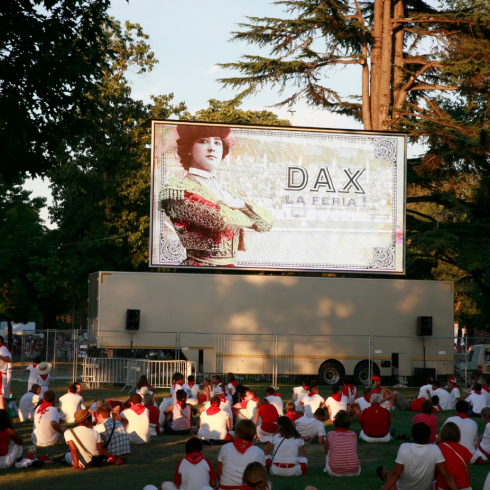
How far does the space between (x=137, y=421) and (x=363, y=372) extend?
625 inches

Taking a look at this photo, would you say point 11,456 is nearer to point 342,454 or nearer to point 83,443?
point 83,443

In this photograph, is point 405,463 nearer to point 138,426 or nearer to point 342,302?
point 138,426

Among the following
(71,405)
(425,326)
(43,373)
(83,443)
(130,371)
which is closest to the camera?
(83,443)

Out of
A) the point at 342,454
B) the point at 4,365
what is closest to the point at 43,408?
the point at 4,365

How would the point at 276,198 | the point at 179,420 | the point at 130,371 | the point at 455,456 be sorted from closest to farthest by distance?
the point at 455,456
the point at 179,420
the point at 130,371
the point at 276,198

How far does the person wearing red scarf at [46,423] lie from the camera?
48.7 feet

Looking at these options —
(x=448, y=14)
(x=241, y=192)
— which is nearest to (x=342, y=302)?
(x=241, y=192)

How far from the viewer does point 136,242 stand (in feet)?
134

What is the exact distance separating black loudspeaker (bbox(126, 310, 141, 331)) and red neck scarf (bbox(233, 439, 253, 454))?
759 inches

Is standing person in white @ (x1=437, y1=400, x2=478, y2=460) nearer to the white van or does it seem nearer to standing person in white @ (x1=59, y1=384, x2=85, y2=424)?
standing person in white @ (x1=59, y1=384, x2=85, y2=424)

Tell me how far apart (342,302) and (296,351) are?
2.32 metres

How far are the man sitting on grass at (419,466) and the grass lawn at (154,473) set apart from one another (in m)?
2.22

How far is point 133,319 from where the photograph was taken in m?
28.9

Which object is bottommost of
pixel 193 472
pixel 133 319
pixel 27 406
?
pixel 27 406
